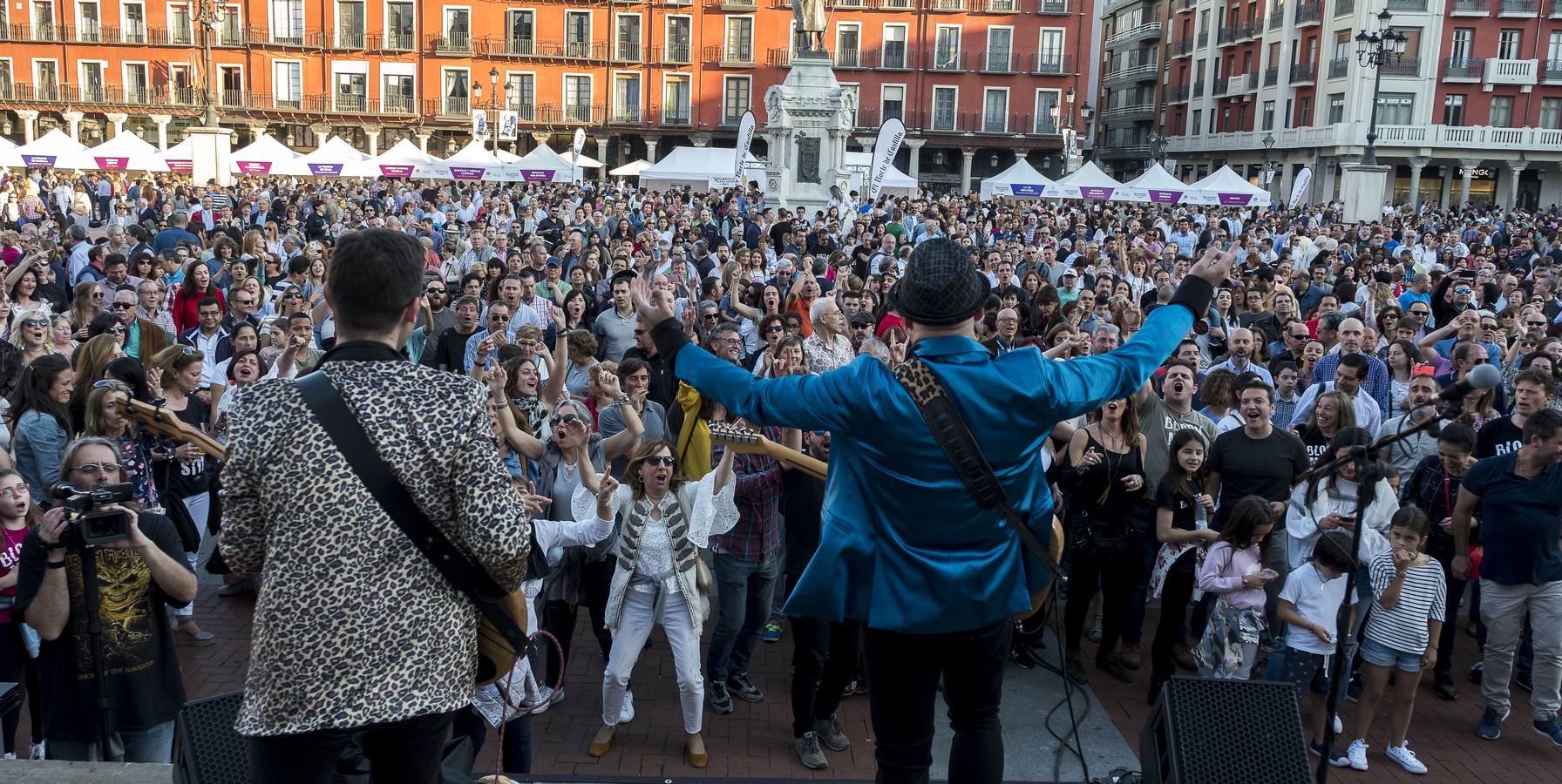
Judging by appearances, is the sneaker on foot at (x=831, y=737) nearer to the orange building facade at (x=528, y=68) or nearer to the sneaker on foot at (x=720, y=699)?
the sneaker on foot at (x=720, y=699)

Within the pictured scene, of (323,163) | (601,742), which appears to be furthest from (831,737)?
(323,163)

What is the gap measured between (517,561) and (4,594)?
328 centimetres

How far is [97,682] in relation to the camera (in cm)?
384

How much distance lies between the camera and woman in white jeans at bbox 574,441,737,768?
530cm

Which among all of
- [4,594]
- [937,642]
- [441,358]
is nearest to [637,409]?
[441,358]

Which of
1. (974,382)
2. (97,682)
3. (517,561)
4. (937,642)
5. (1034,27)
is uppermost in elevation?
(1034,27)

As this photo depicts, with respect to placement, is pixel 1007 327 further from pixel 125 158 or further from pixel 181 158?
pixel 181 158

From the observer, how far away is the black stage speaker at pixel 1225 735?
397 centimetres

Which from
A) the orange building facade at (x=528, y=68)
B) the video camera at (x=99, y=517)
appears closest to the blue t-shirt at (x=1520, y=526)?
the video camera at (x=99, y=517)

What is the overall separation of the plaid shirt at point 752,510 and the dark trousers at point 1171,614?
2.18m

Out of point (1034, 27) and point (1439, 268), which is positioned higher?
point (1034, 27)

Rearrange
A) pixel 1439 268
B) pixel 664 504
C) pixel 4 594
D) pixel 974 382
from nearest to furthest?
pixel 974 382 → pixel 4 594 → pixel 664 504 → pixel 1439 268

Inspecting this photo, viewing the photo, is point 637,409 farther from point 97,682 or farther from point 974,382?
point 974,382

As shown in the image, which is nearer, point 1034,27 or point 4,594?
point 4,594
